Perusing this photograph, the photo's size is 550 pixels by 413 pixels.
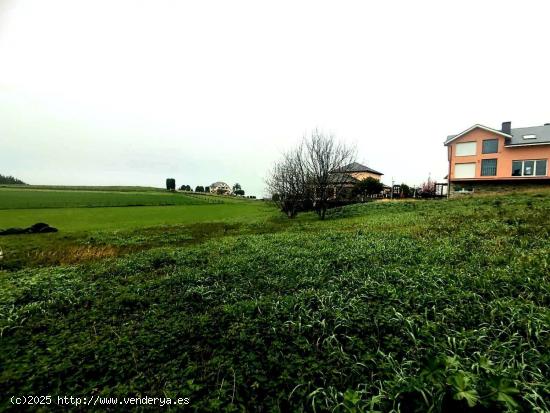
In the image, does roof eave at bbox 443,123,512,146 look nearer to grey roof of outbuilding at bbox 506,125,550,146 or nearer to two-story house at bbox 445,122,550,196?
two-story house at bbox 445,122,550,196

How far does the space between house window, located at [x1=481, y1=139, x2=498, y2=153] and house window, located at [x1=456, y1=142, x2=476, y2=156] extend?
3.30ft

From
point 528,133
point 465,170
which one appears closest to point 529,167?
point 528,133

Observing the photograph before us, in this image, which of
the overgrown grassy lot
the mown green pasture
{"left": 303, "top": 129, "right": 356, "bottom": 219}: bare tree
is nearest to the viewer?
the overgrown grassy lot

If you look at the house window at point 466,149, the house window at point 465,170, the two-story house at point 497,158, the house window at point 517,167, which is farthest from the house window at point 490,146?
the house window at point 517,167

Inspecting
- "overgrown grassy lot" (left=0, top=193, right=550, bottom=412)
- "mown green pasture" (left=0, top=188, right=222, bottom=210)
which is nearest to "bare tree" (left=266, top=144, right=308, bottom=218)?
"overgrown grassy lot" (left=0, top=193, right=550, bottom=412)

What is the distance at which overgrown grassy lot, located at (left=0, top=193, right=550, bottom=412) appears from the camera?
8.82ft

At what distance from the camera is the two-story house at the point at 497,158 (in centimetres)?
2906

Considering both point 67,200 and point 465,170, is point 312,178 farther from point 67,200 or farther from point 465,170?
point 67,200

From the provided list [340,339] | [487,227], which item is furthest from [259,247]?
[487,227]

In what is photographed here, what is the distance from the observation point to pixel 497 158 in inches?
1227

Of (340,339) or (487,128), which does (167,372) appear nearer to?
(340,339)

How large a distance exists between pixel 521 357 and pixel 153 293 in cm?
613

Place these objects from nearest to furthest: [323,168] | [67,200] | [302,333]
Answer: [302,333], [323,168], [67,200]

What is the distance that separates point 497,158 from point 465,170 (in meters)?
3.36
